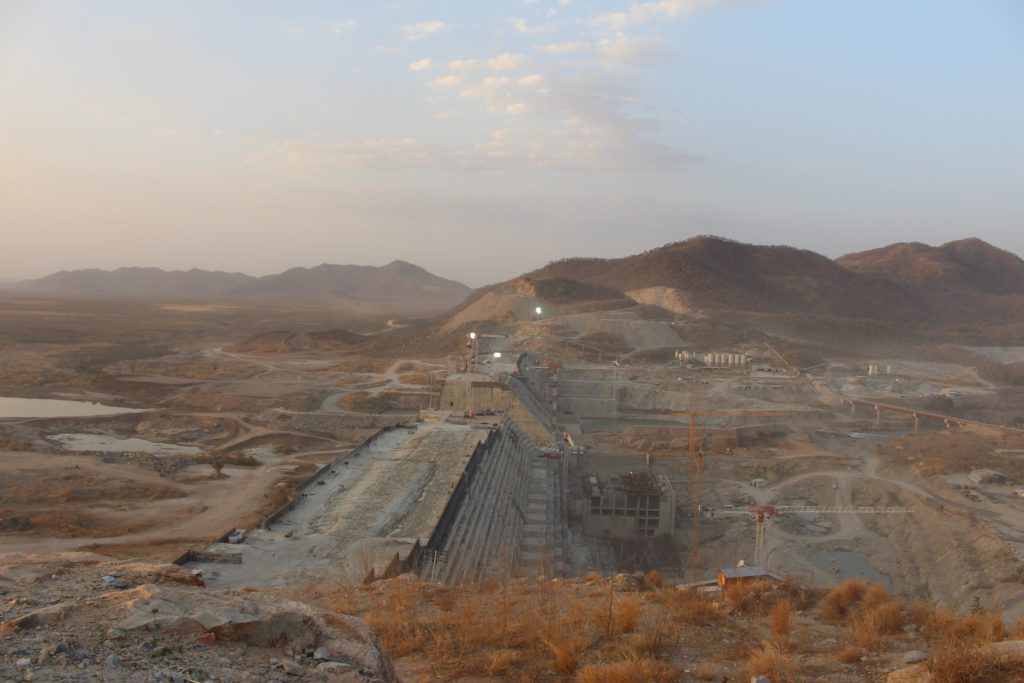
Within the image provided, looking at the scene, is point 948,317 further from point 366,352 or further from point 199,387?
point 199,387

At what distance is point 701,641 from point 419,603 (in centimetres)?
337

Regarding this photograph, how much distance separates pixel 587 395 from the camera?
45.8 meters

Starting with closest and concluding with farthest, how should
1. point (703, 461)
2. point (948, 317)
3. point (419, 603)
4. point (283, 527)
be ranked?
1. point (419, 603)
2. point (283, 527)
3. point (703, 461)
4. point (948, 317)

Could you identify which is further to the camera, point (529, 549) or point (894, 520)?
point (894, 520)

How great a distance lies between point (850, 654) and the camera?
19.7 feet

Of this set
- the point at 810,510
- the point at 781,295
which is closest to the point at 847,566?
the point at 810,510

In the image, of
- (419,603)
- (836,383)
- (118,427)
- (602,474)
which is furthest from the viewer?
(836,383)

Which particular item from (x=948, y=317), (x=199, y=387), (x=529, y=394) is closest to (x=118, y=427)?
(x=199, y=387)

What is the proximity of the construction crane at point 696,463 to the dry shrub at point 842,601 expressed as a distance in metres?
15.6

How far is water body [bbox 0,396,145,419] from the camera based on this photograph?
39.8m

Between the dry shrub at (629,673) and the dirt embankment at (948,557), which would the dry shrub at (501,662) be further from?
the dirt embankment at (948,557)

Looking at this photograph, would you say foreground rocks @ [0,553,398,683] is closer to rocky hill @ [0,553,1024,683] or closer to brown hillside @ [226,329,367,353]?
rocky hill @ [0,553,1024,683]

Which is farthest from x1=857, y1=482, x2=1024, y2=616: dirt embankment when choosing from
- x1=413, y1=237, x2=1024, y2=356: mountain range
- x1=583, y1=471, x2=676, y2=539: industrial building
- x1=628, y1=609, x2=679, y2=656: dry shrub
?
x1=413, y1=237, x2=1024, y2=356: mountain range

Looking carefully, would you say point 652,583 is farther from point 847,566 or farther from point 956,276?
point 956,276
